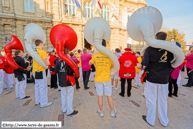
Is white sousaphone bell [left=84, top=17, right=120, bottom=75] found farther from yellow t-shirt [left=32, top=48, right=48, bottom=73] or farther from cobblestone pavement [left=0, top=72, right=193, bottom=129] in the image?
yellow t-shirt [left=32, top=48, right=48, bottom=73]

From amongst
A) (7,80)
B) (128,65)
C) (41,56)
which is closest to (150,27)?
(128,65)

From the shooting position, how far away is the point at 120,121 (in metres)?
2.40

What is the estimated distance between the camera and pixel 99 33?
7.07 ft

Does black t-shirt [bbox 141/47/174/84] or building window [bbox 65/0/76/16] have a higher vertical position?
building window [bbox 65/0/76/16]

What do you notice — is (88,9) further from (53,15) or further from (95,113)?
(95,113)

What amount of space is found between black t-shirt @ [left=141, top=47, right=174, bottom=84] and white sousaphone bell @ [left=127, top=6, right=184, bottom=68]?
0.53 ft

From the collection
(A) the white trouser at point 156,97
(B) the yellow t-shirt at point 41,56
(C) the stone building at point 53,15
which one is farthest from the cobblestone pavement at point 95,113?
(C) the stone building at point 53,15

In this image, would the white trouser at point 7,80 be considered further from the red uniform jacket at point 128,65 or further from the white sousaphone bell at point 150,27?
the white sousaphone bell at point 150,27

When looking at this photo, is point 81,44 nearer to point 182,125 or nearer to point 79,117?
point 79,117

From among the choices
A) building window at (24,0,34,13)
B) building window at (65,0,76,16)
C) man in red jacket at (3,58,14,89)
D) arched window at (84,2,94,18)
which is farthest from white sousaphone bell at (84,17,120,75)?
arched window at (84,2,94,18)

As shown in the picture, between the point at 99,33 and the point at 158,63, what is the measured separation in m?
1.45

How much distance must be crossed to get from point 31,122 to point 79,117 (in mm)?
1199

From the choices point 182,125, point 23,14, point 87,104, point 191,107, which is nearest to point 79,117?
point 87,104

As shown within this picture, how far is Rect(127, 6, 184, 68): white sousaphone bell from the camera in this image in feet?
5.98
